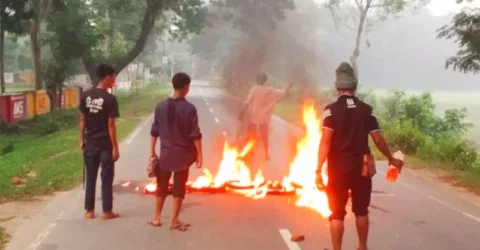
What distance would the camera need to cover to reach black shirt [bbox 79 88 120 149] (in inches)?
297

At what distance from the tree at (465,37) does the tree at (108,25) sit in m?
19.1

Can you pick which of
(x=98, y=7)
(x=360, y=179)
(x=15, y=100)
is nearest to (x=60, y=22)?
(x=15, y=100)

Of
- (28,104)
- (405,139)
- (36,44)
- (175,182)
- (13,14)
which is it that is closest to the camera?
(175,182)

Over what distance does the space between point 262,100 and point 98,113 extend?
17.6 ft

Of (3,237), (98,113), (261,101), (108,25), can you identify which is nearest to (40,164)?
(261,101)

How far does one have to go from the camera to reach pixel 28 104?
2517 centimetres

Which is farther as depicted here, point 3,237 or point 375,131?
point 3,237

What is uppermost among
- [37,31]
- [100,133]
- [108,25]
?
[108,25]

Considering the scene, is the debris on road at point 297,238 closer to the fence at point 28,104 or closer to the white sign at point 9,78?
the fence at point 28,104

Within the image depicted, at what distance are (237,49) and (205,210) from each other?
49449 mm

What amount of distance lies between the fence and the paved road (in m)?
13.5

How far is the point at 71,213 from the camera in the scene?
8.16 m

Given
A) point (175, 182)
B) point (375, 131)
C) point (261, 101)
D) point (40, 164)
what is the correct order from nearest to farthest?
point (375, 131)
point (175, 182)
point (261, 101)
point (40, 164)

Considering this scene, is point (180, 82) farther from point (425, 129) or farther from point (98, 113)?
point (425, 129)
